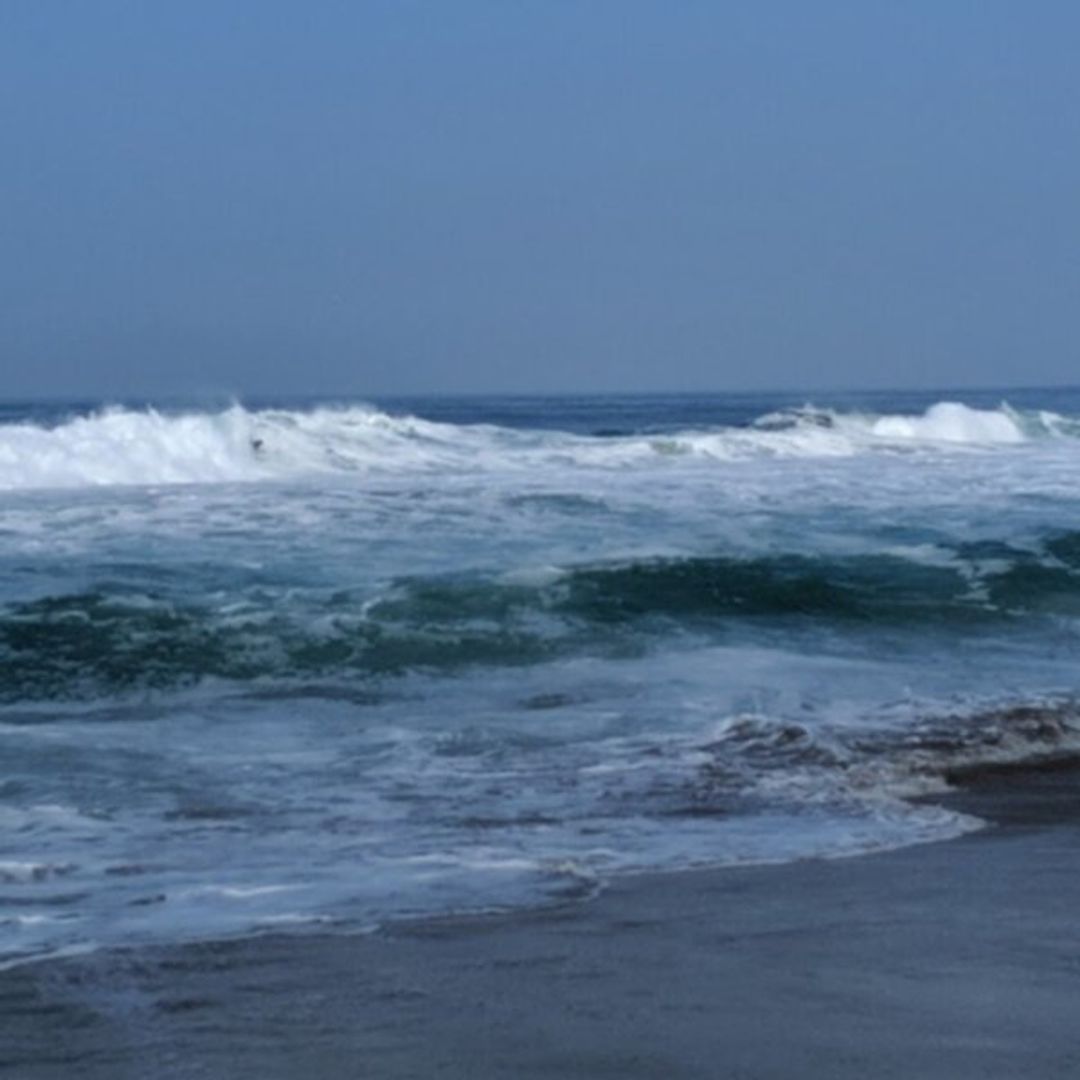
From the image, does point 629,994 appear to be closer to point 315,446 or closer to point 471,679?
point 471,679

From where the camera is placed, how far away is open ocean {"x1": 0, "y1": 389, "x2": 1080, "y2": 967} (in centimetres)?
705

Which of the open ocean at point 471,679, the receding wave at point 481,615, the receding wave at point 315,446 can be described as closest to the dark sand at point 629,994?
the open ocean at point 471,679

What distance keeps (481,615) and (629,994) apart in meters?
7.77

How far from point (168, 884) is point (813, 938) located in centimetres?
181

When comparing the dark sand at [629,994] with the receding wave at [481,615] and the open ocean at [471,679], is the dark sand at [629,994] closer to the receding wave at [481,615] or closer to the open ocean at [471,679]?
the open ocean at [471,679]

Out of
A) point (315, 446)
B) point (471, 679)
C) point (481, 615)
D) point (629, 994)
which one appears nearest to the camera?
point (629, 994)

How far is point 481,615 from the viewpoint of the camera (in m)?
13.2

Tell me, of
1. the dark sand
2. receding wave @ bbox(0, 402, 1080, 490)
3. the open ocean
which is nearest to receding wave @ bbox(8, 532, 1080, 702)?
the open ocean

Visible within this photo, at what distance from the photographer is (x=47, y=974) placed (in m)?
5.65

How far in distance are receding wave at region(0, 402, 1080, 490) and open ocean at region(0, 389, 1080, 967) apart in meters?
0.12

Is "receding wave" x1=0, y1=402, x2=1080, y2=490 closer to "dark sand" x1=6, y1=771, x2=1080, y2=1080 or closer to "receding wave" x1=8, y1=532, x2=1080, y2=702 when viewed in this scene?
"receding wave" x1=8, y1=532, x2=1080, y2=702

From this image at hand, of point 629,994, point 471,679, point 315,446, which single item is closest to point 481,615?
point 471,679

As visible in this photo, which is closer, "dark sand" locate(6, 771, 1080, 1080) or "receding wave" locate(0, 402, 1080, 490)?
"dark sand" locate(6, 771, 1080, 1080)

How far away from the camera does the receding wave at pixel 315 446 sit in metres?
23.3
